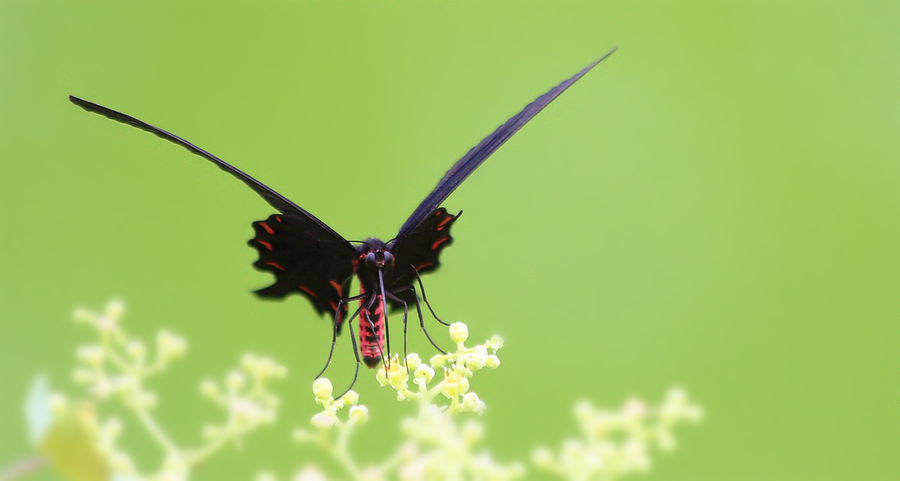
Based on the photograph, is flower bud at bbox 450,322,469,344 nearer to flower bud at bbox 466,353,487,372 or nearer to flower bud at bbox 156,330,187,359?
flower bud at bbox 466,353,487,372

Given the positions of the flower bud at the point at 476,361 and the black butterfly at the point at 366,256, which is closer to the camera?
the flower bud at the point at 476,361

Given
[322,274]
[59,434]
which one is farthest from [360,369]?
[59,434]

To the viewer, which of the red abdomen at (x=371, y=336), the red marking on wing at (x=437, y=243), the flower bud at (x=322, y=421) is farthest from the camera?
the red marking on wing at (x=437, y=243)

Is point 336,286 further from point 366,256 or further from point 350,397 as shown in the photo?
point 350,397

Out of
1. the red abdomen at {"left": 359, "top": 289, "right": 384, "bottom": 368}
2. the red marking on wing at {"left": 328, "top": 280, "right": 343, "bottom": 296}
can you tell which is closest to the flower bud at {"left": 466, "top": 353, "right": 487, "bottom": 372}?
the red abdomen at {"left": 359, "top": 289, "right": 384, "bottom": 368}

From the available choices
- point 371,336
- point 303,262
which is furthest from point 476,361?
point 303,262

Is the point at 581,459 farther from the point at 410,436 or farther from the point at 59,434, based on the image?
the point at 59,434

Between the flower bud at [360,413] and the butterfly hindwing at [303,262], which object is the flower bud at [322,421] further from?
the butterfly hindwing at [303,262]

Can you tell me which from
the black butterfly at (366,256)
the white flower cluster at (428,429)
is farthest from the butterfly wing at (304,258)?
the white flower cluster at (428,429)
